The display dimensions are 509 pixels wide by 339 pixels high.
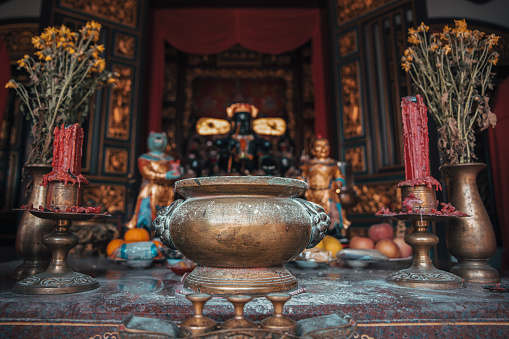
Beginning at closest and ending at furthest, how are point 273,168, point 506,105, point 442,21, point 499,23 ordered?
point 506,105 → point 499,23 → point 442,21 → point 273,168

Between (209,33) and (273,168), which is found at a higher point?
(209,33)

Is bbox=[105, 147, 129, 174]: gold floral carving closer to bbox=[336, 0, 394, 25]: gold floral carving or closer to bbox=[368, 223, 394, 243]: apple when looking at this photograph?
bbox=[368, 223, 394, 243]: apple

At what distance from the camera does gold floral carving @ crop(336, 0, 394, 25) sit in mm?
3287

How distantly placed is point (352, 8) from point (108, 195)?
9.77ft

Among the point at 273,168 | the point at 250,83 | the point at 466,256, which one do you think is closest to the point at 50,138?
the point at 466,256

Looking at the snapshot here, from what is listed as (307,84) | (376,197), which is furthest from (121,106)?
(307,84)

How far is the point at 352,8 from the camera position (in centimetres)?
349

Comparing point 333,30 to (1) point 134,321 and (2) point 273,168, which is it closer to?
(2) point 273,168

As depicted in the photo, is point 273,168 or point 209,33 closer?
point 273,168

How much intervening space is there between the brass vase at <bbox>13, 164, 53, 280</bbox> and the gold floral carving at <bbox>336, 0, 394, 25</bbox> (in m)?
3.18

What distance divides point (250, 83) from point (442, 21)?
122 inches

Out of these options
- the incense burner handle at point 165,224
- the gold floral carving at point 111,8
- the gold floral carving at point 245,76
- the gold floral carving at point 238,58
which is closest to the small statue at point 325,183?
the incense burner handle at point 165,224

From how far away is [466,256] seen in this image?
1.11 m

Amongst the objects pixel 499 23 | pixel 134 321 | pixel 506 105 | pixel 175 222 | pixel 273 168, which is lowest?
pixel 134 321
